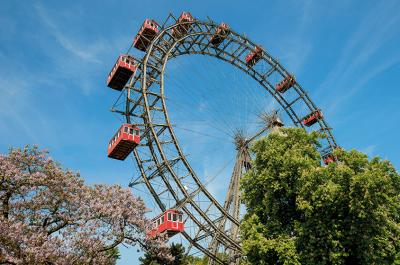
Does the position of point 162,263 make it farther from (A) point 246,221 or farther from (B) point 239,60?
(B) point 239,60

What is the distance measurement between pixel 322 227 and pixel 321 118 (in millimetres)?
27520

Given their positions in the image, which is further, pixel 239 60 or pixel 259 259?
pixel 239 60

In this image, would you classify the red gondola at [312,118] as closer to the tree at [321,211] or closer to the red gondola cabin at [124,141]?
the red gondola cabin at [124,141]

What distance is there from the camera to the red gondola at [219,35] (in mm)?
37138

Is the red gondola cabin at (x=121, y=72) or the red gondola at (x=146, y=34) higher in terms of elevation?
the red gondola at (x=146, y=34)

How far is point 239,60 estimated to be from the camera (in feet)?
128

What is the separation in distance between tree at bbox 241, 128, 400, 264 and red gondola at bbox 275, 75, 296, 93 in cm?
2326

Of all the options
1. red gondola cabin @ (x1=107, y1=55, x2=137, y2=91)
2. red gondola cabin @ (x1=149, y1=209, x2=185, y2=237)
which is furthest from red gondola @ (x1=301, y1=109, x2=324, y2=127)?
red gondola cabin @ (x1=149, y1=209, x2=185, y2=237)

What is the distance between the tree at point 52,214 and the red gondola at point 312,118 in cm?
2670

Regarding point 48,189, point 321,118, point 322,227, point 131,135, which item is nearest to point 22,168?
point 48,189

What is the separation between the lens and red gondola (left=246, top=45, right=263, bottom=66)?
39688 millimetres

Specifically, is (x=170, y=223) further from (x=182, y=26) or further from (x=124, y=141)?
(x=182, y=26)

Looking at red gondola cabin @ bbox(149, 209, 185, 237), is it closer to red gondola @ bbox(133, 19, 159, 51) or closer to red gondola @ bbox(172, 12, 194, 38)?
red gondola @ bbox(133, 19, 159, 51)

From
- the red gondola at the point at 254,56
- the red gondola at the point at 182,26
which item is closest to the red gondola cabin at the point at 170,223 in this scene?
the red gondola at the point at 182,26
